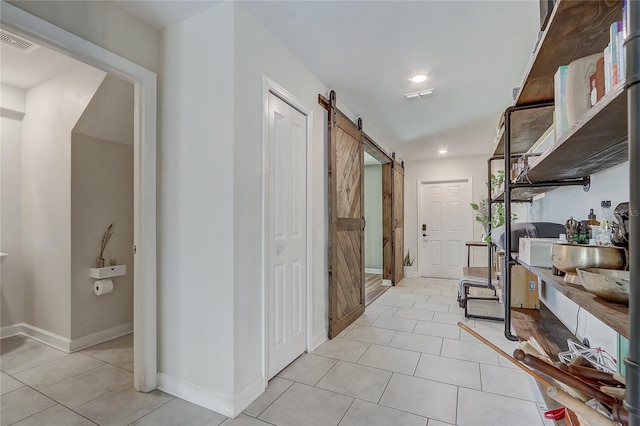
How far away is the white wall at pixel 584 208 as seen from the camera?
131 centimetres

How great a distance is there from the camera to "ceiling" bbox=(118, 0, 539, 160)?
1959mm

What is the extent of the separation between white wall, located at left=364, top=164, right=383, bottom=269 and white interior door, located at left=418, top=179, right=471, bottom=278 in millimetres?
899

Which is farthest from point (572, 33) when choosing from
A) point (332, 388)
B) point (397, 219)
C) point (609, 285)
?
point (397, 219)

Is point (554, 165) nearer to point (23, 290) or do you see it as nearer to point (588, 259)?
point (588, 259)

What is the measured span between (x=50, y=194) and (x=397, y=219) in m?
4.97

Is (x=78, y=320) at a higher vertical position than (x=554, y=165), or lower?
lower

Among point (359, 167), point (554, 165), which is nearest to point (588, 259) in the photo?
point (554, 165)

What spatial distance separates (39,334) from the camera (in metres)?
3.00

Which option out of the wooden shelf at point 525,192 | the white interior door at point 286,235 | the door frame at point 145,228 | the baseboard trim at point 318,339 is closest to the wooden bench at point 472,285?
the wooden shelf at point 525,192

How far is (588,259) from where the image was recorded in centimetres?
93

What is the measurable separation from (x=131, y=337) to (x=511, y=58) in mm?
4358

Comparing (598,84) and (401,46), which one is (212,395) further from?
(401,46)

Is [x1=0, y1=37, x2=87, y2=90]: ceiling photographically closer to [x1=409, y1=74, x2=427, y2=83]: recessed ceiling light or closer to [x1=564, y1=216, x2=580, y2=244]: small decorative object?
[x1=409, y1=74, x2=427, y2=83]: recessed ceiling light

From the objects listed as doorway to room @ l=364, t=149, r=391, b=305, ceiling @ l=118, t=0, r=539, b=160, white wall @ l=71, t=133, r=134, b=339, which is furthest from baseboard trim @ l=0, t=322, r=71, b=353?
doorway to room @ l=364, t=149, r=391, b=305
